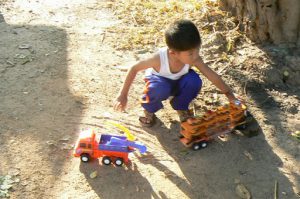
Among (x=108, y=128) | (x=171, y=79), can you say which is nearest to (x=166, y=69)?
(x=171, y=79)

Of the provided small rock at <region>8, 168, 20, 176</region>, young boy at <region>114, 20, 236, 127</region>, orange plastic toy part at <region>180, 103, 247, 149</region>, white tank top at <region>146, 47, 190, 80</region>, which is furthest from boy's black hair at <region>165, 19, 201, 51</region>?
small rock at <region>8, 168, 20, 176</region>

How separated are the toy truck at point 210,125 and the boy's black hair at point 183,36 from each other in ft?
1.76

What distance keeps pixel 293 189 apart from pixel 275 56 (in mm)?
1421

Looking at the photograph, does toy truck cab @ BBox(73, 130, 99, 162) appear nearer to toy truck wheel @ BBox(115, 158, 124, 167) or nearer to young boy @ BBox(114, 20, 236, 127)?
toy truck wheel @ BBox(115, 158, 124, 167)

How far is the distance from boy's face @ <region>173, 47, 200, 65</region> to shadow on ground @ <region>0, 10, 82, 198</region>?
1040 mm

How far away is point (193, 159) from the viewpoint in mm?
3225

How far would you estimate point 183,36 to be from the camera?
2.98m

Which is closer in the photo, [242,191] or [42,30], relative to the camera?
[242,191]

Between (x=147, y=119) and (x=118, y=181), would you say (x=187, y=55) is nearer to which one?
(x=147, y=119)

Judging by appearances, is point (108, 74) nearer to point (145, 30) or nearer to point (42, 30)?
point (145, 30)

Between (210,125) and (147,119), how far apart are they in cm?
56

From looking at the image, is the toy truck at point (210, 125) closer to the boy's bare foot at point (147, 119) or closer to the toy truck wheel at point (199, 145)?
the toy truck wheel at point (199, 145)

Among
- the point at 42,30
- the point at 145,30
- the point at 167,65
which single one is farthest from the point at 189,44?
the point at 42,30

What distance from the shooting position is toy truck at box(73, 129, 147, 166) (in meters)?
3.01
